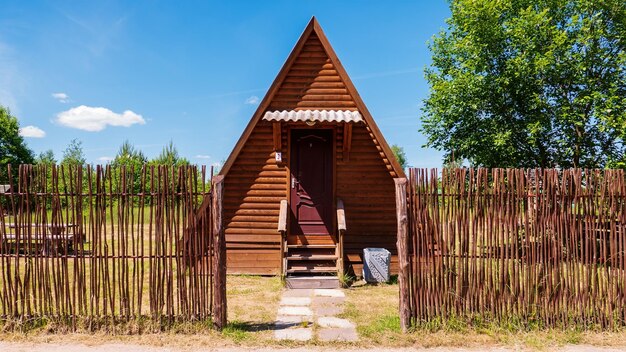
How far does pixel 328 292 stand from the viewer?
7.67m

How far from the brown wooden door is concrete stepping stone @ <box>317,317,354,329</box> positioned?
3460 mm

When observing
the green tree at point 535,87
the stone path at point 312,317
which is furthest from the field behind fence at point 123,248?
the green tree at point 535,87

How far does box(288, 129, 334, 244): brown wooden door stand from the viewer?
9.38 metres

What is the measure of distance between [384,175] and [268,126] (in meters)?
3.11

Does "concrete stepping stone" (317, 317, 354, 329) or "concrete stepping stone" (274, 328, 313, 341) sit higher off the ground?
"concrete stepping stone" (274, 328, 313, 341)

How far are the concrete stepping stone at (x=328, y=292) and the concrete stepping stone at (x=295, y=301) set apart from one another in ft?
1.34

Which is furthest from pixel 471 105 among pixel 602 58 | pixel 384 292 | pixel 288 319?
pixel 288 319

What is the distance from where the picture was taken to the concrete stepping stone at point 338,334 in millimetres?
5082

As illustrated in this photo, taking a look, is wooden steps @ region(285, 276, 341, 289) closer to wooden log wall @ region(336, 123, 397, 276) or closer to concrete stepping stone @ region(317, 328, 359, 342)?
wooden log wall @ region(336, 123, 397, 276)

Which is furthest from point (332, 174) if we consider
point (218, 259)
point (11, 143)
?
→ point (11, 143)

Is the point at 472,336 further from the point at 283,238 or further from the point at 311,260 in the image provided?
the point at 283,238

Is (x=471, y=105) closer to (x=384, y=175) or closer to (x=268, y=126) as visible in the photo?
(x=384, y=175)

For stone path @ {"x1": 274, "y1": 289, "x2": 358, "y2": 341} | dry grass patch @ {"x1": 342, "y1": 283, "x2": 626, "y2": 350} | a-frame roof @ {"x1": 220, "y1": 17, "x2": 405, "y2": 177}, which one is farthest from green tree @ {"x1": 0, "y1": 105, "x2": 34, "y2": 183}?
dry grass patch @ {"x1": 342, "y1": 283, "x2": 626, "y2": 350}

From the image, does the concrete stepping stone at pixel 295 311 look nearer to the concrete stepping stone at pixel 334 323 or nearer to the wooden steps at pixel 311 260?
the concrete stepping stone at pixel 334 323
